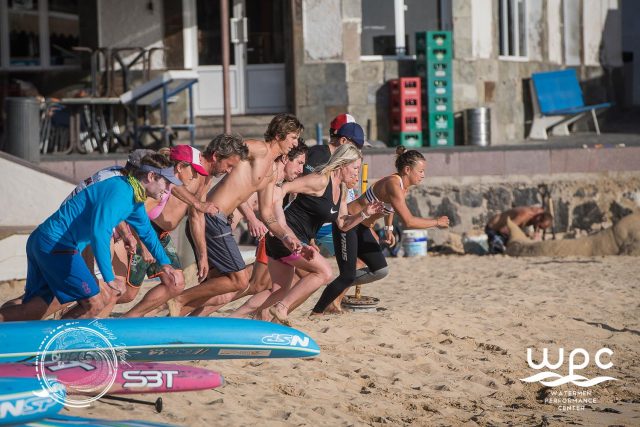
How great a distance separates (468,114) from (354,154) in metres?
9.58

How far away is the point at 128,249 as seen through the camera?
7.63 m

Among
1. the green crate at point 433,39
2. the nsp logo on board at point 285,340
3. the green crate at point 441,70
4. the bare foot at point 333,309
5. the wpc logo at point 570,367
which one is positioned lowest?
the wpc logo at point 570,367

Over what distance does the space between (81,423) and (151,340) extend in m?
1.24

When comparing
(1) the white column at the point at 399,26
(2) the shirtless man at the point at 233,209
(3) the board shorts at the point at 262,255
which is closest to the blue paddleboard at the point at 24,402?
(2) the shirtless man at the point at 233,209

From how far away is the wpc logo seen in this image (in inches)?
299

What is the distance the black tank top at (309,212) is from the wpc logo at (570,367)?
1.78 metres

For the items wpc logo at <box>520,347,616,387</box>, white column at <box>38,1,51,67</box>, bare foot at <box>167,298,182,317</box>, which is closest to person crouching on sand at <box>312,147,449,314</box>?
bare foot at <box>167,298,182,317</box>

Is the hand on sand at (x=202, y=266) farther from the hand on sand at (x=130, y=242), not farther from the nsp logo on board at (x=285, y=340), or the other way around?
the nsp logo on board at (x=285, y=340)

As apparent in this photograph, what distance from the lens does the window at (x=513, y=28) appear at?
19453 mm

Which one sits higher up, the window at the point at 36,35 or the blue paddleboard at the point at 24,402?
the window at the point at 36,35

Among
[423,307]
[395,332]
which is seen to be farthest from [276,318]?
[423,307]

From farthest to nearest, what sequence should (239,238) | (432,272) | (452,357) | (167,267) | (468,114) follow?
(468,114)
(239,238)
(432,272)
(452,357)
(167,267)

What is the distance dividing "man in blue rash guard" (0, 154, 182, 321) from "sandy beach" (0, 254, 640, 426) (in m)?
0.91

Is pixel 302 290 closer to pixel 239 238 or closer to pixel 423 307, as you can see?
pixel 423 307
